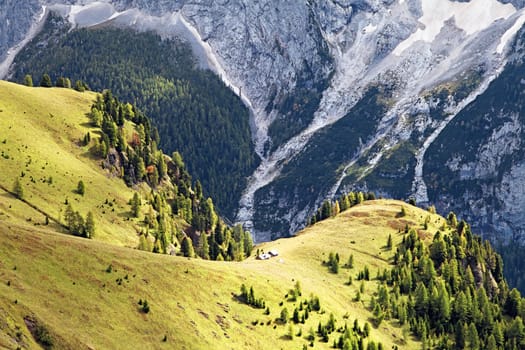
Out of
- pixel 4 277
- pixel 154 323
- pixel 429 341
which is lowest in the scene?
pixel 429 341

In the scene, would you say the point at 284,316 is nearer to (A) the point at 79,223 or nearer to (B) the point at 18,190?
(A) the point at 79,223

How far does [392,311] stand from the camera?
596 feet

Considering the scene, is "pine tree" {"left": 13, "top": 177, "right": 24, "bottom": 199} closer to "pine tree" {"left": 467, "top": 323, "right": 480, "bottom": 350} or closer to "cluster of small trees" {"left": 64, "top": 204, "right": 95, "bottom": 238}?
"cluster of small trees" {"left": 64, "top": 204, "right": 95, "bottom": 238}

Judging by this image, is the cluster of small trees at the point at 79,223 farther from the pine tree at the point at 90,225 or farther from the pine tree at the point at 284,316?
the pine tree at the point at 284,316

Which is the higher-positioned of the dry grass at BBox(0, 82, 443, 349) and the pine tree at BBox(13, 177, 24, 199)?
the pine tree at BBox(13, 177, 24, 199)

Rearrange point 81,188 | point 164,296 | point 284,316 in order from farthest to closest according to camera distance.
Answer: point 81,188, point 284,316, point 164,296

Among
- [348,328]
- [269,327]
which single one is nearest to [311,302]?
[348,328]

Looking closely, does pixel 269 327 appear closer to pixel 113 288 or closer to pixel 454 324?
pixel 113 288

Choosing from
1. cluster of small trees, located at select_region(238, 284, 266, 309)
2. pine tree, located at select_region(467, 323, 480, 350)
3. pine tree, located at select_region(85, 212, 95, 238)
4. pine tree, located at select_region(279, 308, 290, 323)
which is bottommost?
pine tree, located at select_region(467, 323, 480, 350)

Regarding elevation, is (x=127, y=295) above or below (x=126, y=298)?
above

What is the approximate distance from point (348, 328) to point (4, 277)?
241 ft

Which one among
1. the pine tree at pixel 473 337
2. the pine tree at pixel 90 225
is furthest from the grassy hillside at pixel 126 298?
the pine tree at pixel 90 225

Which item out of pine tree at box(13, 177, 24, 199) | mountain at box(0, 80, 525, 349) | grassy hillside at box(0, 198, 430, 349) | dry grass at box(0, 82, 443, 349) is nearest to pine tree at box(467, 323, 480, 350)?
mountain at box(0, 80, 525, 349)

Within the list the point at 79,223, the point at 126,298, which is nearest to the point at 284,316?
the point at 126,298
